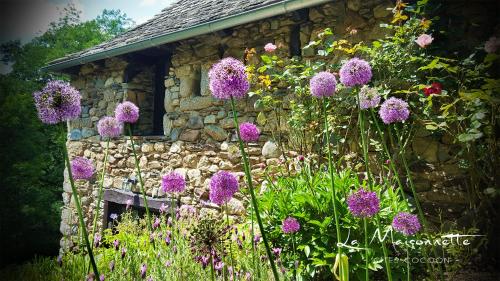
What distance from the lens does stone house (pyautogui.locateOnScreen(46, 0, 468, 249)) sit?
3.85m

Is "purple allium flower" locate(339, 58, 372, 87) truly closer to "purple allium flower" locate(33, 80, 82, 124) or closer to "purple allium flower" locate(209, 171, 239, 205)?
"purple allium flower" locate(209, 171, 239, 205)

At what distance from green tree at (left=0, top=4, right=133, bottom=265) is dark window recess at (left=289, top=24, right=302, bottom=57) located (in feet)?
16.2

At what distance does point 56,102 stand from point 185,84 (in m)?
3.97

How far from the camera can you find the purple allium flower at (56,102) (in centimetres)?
134

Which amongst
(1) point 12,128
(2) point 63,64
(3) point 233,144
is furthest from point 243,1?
(1) point 12,128

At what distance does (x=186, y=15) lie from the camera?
17.7 feet

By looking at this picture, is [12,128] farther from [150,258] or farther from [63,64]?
[150,258]

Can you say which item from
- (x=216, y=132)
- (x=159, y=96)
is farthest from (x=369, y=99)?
(x=159, y=96)

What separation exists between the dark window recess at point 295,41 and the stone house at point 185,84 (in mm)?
12

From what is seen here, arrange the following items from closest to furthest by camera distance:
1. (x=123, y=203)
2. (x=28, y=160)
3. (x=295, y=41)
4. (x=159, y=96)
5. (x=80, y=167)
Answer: (x=80, y=167), (x=295, y=41), (x=123, y=203), (x=159, y=96), (x=28, y=160)

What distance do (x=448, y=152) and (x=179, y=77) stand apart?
158 inches

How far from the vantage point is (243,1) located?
4.49 meters

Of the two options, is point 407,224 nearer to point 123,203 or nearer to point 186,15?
point 186,15

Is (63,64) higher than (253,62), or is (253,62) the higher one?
(63,64)
